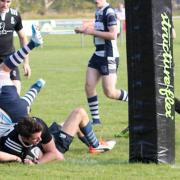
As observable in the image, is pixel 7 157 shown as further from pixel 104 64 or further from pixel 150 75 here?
pixel 104 64

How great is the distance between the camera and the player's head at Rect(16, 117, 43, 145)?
7.41 meters

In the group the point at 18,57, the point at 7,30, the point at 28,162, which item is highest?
the point at 18,57

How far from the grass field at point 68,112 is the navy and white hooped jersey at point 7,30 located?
5.57 feet

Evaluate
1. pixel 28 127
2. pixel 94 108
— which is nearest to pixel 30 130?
pixel 28 127

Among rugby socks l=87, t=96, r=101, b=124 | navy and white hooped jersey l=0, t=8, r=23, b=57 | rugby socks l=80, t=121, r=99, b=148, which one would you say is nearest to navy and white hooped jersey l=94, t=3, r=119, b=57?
rugby socks l=87, t=96, r=101, b=124

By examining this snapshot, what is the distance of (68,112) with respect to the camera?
13203mm

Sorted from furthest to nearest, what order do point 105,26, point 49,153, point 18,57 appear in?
point 105,26, point 18,57, point 49,153

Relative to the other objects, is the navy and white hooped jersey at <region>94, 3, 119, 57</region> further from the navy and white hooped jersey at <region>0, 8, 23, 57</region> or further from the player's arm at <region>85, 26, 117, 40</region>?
the navy and white hooped jersey at <region>0, 8, 23, 57</region>

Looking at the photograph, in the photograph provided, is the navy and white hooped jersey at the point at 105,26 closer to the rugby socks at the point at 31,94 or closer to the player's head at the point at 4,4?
the player's head at the point at 4,4

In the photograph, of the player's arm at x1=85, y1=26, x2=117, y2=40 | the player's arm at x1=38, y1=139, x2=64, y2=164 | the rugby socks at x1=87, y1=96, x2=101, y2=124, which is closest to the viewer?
the player's arm at x1=38, y1=139, x2=64, y2=164

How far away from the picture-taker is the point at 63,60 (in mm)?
25344

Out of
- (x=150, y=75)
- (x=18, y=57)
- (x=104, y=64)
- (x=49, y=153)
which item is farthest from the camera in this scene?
(x=104, y=64)

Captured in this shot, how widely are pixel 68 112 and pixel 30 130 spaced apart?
5.80 metres

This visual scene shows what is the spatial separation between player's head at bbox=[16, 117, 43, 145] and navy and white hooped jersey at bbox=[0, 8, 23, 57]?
330 centimetres
